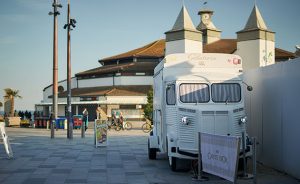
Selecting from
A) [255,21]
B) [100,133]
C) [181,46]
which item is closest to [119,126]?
[100,133]

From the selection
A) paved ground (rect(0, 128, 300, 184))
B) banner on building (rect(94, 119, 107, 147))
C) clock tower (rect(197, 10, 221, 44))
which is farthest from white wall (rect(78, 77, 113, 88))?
paved ground (rect(0, 128, 300, 184))

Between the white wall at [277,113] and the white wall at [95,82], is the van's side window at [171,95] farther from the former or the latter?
the white wall at [95,82]

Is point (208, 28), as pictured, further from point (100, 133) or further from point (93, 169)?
point (93, 169)

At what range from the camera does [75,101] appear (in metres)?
65.8

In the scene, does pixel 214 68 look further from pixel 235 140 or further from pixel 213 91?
pixel 235 140

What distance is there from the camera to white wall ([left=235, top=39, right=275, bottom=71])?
Answer: 68312 mm

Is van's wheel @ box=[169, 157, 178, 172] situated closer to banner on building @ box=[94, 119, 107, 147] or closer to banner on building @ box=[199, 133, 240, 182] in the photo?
banner on building @ box=[199, 133, 240, 182]

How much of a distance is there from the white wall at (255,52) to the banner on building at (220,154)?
59.0m

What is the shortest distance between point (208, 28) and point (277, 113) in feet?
254

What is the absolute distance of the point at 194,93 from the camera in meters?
12.5

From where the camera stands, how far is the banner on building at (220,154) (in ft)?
30.2

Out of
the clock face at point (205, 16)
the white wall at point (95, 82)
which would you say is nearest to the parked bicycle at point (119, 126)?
the white wall at point (95, 82)

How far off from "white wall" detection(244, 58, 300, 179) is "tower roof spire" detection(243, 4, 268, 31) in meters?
56.2

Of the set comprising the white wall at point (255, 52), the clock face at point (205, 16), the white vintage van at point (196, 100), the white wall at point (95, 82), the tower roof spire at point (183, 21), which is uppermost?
the clock face at point (205, 16)
